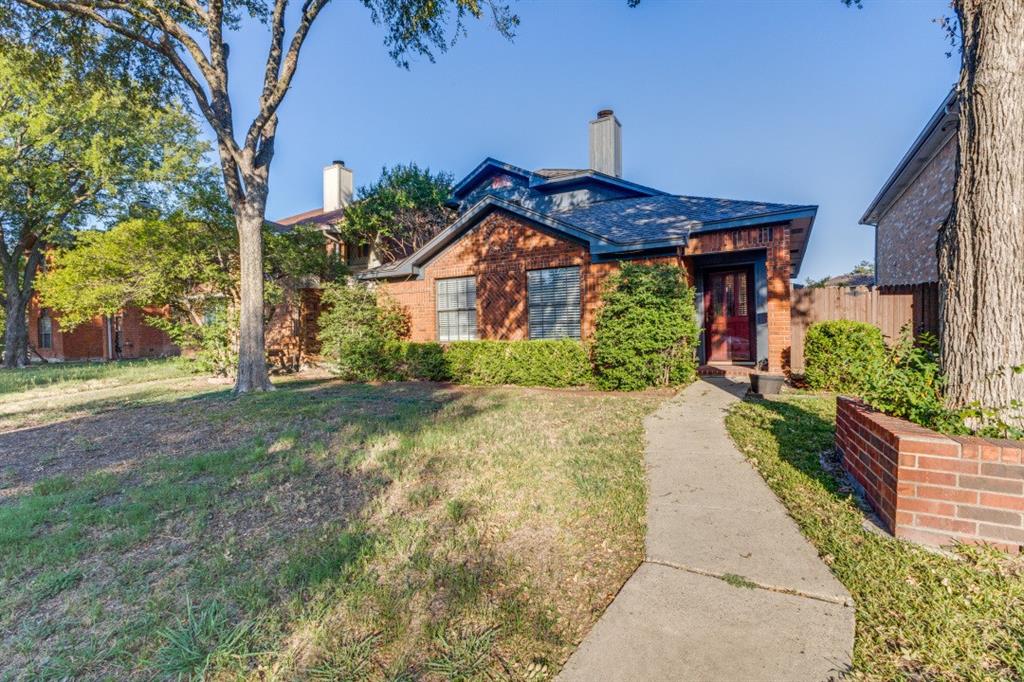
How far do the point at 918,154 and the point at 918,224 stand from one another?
6.18 feet

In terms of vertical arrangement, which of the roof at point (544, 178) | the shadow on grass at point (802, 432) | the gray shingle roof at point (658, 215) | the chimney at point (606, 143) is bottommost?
the shadow on grass at point (802, 432)

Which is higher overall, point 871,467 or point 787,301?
point 787,301

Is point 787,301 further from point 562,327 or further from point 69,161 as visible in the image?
point 69,161

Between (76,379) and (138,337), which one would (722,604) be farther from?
(138,337)

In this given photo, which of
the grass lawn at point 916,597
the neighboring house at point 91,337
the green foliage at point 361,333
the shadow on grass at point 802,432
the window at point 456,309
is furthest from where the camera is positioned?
the neighboring house at point 91,337

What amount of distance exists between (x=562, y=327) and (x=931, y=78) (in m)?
8.26

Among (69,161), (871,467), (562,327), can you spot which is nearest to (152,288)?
(69,161)

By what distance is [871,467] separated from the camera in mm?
3283

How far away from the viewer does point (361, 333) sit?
1225 centimetres

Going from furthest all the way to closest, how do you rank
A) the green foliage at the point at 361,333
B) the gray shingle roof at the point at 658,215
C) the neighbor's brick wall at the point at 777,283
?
the green foliage at the point at 361,333 < the gray shingle roof at the point at 658,215 < the neighbor's brick wall at the point at 777,283

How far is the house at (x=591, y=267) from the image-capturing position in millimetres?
9773

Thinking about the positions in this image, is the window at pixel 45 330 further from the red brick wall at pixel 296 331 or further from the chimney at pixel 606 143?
the chimney at pixel 606 143

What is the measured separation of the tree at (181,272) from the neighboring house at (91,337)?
1005 cm

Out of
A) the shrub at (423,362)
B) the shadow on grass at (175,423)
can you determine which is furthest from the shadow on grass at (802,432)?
the shrub at (423,362)
